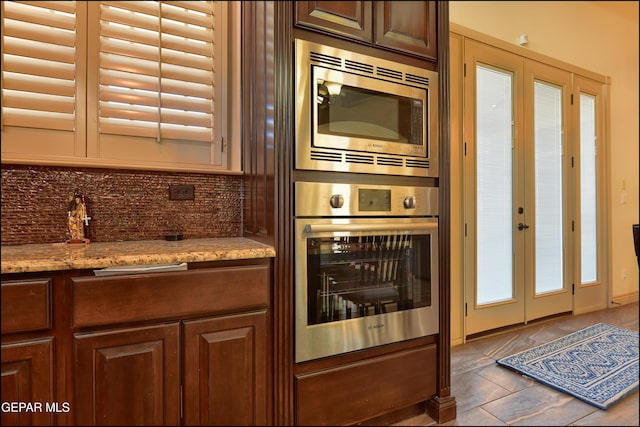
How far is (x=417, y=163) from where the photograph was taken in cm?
139

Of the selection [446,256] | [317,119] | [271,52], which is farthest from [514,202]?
[271,52]

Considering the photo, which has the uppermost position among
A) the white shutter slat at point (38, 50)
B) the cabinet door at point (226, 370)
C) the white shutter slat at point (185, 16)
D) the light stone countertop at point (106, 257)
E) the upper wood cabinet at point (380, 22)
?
the white shutter slat at point (185, 16)

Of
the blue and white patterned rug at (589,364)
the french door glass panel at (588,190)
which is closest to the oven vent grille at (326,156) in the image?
the blue and white patterned rug at (589,364)

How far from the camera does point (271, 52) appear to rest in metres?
1.15

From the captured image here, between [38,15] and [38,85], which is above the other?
[38,15]

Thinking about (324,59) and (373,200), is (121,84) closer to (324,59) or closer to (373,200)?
(324,59)

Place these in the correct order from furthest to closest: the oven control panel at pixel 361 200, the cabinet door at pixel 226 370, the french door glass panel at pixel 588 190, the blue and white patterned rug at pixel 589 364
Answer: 1. the french door glass panel at pixel 588 190
2. the blue and white patterned rug at pixel 589 364
3. the oven control panel at pixel 361 200
4. the cabinet door at pixel 226 370

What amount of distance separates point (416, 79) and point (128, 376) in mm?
1551

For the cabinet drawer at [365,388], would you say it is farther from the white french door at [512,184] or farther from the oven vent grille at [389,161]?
the white french door at [512,184]

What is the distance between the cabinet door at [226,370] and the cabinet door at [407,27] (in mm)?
1236

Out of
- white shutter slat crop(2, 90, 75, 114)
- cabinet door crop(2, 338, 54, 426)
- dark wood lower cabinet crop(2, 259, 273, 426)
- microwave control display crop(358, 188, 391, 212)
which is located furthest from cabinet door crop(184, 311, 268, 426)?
white shutter slat crop(2, 90, 75, 114)

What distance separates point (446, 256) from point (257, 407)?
1.01 meters

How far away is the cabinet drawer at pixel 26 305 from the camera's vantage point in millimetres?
845

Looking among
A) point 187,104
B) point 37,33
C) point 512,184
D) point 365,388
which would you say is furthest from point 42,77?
Answer: point 512,184
